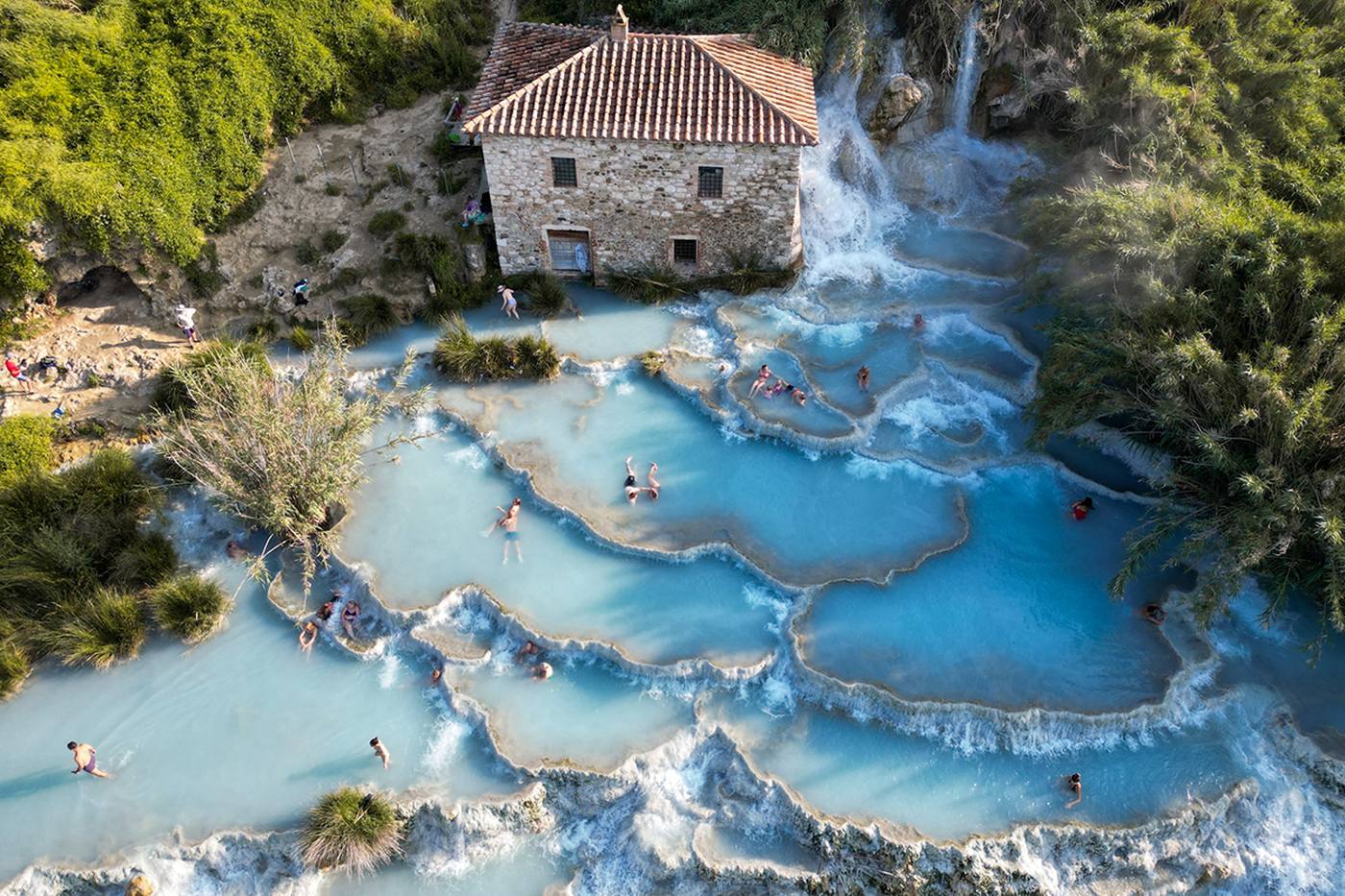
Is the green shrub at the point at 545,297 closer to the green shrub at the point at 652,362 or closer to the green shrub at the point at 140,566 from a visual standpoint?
the green shrub at the point at 652,362

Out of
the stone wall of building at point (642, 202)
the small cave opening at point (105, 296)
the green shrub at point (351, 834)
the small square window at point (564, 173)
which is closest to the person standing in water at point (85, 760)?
the green shrub at point (351, 834)

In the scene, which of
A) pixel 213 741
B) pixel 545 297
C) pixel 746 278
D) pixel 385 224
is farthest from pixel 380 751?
pixel 746 278

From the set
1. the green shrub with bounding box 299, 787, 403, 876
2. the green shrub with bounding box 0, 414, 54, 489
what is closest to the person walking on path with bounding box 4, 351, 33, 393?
the green shrub with bounding box 0, 414, 54, 489

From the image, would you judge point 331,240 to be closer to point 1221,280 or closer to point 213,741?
point 213,741

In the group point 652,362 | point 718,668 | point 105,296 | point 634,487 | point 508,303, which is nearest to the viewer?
point 718,668

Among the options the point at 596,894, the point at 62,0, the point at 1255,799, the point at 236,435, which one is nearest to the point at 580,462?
the point at 236,435
